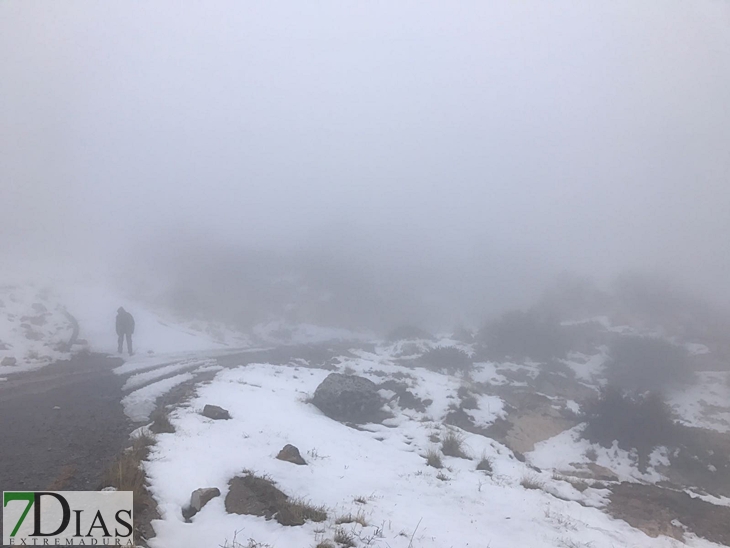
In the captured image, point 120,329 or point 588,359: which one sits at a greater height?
point 120,329

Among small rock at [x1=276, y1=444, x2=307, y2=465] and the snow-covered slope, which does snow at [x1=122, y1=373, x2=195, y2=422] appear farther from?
the snow-covered slope

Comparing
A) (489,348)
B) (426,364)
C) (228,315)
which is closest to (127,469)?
(426,364)

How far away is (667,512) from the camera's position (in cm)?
1004

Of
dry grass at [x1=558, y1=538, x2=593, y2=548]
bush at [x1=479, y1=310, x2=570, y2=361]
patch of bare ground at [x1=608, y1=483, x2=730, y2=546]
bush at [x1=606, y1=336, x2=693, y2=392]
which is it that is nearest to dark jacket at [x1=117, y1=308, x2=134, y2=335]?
dry grass at [x1=558, y1=538, x2=593, y2=548]

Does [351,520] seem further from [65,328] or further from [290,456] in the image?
[65,328]

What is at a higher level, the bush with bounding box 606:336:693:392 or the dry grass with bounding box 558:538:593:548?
the dry grass with bounding box 558:538:593:548

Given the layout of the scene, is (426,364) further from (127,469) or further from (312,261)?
(312,261)

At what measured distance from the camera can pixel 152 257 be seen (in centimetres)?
6156

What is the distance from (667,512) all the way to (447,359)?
19.1 metres

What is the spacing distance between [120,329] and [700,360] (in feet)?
130

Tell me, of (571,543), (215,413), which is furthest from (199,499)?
(571,543)

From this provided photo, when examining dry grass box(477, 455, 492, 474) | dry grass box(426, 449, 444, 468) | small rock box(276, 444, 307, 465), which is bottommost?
dry grass box(477, 455, 492, 474)

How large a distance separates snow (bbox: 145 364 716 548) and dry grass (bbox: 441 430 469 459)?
17.8 inches

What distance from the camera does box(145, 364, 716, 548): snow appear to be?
219 inches
